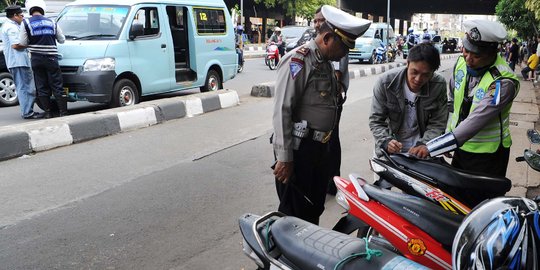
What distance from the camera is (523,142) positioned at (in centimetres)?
644

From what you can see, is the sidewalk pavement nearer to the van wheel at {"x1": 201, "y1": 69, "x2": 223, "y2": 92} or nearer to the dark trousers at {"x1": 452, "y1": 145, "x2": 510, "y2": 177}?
the dark trousers at {"x1": 452, "y1": 145, "x2": 510, "y2": 177}

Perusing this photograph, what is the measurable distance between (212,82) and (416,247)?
811 centimetres

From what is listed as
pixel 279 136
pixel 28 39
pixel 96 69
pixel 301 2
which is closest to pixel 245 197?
pixel 279 136

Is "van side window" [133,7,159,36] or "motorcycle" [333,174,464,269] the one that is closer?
"motorcycle" [333,174,464,269]

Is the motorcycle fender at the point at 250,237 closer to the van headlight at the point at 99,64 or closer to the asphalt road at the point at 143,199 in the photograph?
the asphalt road at the point at 143,199

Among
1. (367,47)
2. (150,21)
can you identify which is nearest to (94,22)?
(150,21)

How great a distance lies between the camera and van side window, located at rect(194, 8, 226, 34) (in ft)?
29.9

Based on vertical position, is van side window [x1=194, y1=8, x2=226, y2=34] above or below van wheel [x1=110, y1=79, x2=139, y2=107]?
above

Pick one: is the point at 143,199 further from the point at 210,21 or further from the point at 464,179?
the point at 210,21

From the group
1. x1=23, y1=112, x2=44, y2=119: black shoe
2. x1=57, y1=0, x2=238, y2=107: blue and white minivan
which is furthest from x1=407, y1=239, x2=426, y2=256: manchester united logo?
x1=23, y1=112, x2=44, y2=119: black shoe

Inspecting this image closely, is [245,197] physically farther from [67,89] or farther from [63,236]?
[67,89]

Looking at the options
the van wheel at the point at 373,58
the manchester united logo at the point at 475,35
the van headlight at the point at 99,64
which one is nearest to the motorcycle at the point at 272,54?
the van wheel at the point at 373,58

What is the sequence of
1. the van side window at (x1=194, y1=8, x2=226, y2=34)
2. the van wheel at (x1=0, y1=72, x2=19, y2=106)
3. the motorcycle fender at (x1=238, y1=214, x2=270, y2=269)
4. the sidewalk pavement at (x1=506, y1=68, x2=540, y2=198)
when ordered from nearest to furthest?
1. the motorcycle fender at (x1=238, y1=214, x2=270, y2=269)
2. the sidewalk pavement at (x1=506, y1=68, x2=540, y2=198)
3. the van wheel at (x1=0, y1=72, x2=19, y2=106)
4. the van side window at (x1=194, y1=8, x2=226, y2=34)

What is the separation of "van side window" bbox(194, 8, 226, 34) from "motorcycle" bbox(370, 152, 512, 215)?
7312mm
